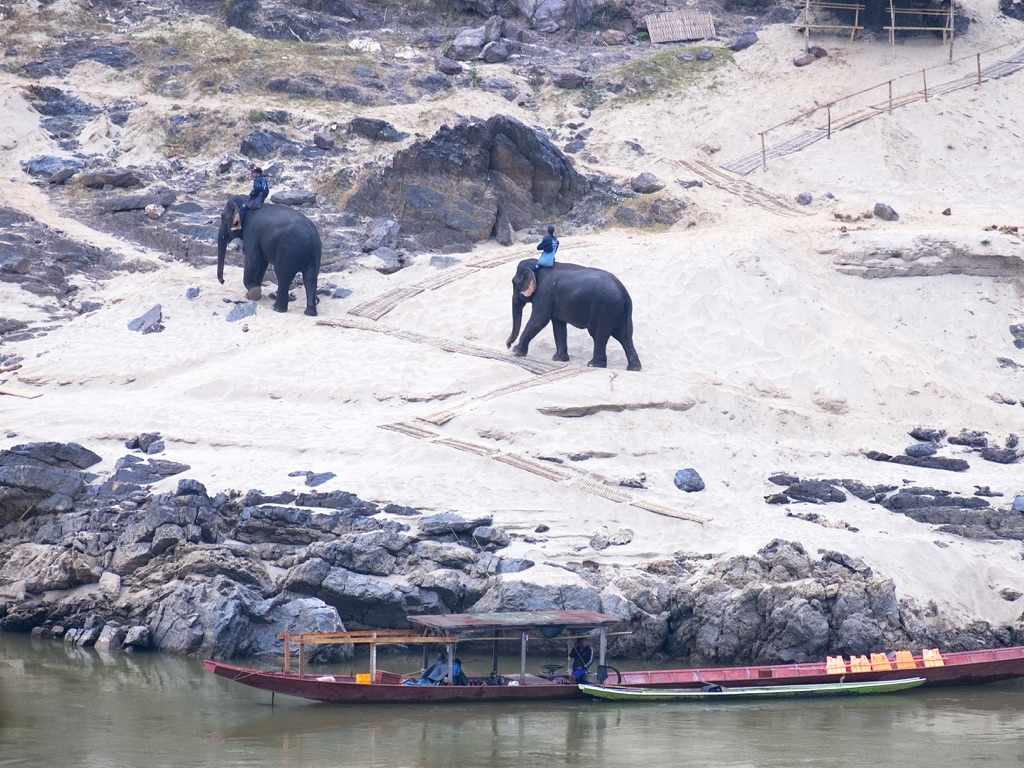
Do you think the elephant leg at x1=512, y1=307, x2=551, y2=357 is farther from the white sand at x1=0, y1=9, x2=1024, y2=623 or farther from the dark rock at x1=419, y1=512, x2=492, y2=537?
the dark rock at x1=419, y1=512, x2=492, y2=537

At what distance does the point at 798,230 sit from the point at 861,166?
404 centimetres

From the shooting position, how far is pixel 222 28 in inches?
1319

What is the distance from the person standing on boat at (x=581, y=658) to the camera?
15.5m

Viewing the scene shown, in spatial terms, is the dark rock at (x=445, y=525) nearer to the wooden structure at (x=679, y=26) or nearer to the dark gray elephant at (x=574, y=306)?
the dark gray elephant at (x=574, y=306)

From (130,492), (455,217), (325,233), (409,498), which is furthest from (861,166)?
(130,492)

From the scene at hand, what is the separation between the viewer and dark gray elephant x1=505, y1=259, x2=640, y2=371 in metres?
21.4

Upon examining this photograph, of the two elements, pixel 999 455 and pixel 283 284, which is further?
pixel 283 284

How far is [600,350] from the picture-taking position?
849 inches

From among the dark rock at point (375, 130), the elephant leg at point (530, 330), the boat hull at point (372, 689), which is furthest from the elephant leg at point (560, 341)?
the dark rock at point (375, 130)

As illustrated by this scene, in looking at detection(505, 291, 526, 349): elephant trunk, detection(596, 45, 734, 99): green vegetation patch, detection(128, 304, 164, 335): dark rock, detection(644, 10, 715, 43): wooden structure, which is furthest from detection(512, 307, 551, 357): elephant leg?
detection(644, 10, 715, 43): wooden structure

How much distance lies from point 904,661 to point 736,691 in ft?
6.07

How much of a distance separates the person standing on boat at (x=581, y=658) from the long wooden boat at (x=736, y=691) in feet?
0.50

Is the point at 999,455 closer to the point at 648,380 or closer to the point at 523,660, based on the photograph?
the point at 648,380

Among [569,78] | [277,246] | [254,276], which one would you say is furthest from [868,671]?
[569,78]
